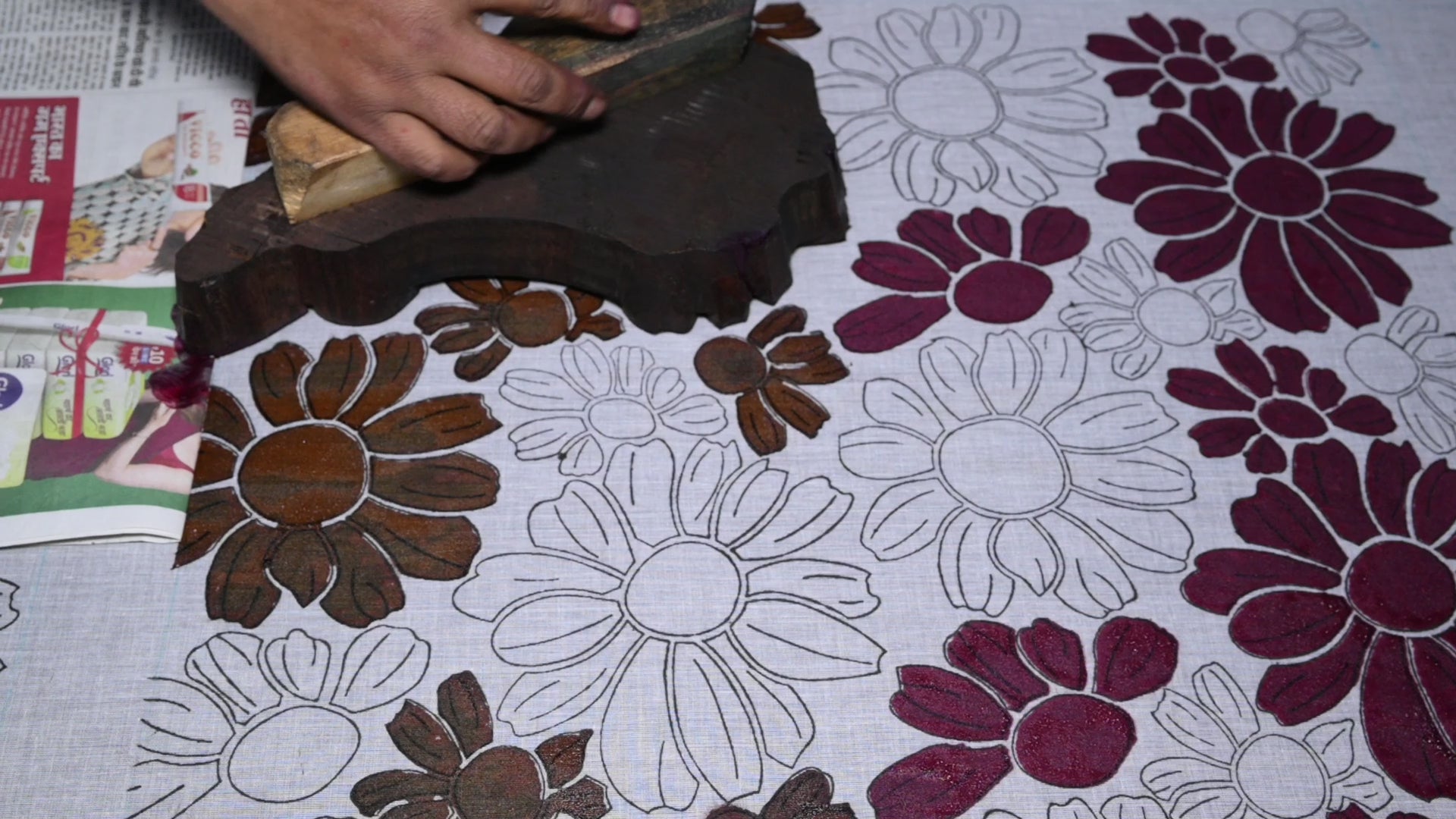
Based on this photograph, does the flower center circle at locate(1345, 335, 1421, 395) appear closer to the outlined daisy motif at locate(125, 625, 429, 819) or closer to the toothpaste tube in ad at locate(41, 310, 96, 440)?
the outlined daisy motif at locate(125, 625, 429, 819)

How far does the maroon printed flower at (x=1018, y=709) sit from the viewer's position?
0.58m

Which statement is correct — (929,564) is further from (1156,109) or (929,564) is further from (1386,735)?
(1156,109)

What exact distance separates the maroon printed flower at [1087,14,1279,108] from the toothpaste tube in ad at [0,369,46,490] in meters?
0.67

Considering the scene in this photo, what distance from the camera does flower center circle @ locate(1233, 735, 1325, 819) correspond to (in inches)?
22.7

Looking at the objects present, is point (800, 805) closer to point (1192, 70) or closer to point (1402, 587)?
point (1402, 587)

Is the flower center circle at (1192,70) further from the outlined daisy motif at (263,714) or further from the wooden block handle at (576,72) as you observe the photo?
the outlined daisy motif at (263,714)

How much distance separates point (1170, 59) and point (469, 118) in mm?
491

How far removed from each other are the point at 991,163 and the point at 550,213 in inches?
11.3

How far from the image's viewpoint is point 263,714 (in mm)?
584

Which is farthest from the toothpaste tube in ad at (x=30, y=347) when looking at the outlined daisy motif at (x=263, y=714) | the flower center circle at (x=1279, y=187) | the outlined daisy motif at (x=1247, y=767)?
the flower center circle at (x=1279, y=187)

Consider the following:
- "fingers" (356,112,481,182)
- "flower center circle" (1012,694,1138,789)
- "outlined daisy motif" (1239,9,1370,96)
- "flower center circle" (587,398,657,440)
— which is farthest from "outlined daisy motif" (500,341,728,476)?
"outlined daisy motif" (1239,9,1370,96)

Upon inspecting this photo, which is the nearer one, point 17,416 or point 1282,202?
point 17,416

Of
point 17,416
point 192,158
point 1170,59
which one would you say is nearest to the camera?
point 17,416

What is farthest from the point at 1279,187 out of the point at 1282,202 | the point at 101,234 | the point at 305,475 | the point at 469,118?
the point at 101,234
